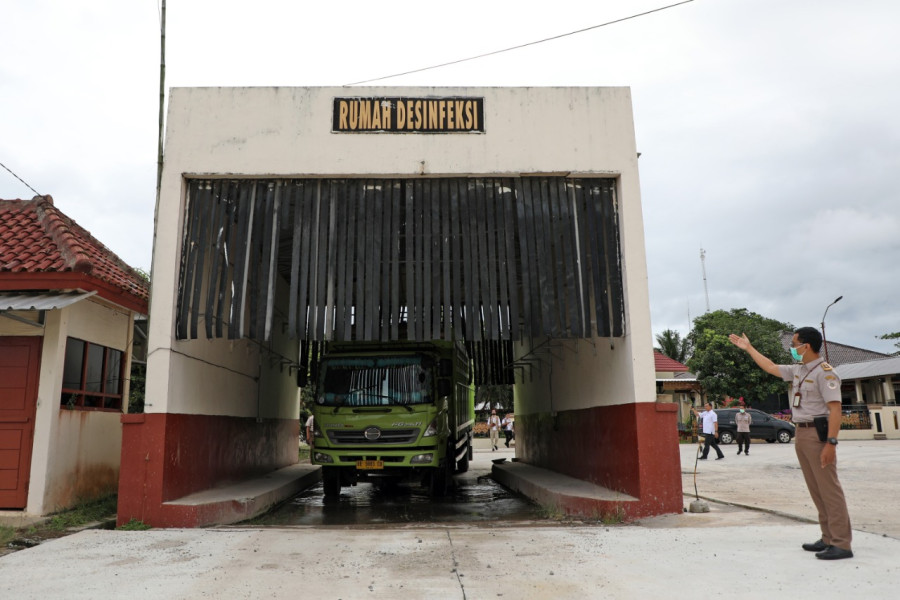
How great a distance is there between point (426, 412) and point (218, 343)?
3.69 metres

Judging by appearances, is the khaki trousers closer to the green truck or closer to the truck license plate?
the green truck

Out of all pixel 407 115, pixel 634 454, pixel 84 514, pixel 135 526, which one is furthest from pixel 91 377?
pixel 634 454

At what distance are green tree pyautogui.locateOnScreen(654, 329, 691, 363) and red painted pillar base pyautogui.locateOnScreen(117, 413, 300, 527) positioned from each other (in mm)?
42852

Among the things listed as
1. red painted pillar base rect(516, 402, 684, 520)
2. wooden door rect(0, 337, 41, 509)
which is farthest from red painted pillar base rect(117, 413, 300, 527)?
red painted pillar base rect(516, 402, 684, 520)

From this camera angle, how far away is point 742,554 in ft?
20.0

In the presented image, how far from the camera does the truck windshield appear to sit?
10898 mm

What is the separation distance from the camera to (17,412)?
29.0 ft

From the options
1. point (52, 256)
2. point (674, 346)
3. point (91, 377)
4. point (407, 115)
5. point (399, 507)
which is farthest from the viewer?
point (674, 346)

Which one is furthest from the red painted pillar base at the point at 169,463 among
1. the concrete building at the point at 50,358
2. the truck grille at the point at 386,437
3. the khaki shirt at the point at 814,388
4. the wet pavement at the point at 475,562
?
the khaki shirt at the point at 814,388

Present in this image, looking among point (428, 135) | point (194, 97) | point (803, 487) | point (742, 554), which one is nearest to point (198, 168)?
point (194, 97)

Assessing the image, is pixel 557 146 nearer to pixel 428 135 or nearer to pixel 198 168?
pixel 428 135

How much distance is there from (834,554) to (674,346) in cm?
4542

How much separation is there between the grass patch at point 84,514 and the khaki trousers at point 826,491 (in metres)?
8.57

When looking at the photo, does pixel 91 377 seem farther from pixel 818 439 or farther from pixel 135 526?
pixel 818 439
